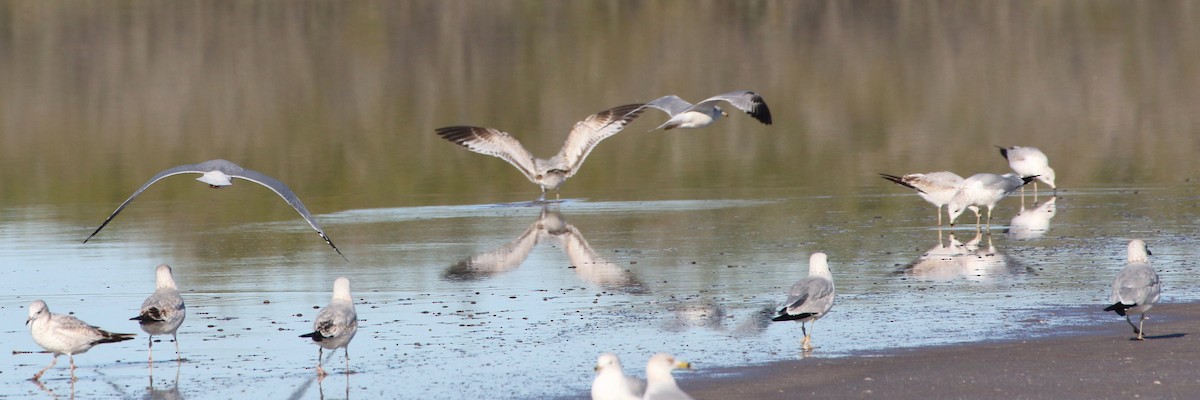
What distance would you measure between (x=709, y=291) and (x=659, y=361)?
629cm

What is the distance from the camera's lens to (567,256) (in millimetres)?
17438

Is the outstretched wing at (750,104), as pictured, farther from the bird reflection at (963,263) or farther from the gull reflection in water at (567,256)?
the bird reflection at (963,263)

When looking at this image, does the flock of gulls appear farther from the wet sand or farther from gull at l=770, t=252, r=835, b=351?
the wet sand

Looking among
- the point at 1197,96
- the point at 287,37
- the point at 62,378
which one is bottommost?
the point at 62,378

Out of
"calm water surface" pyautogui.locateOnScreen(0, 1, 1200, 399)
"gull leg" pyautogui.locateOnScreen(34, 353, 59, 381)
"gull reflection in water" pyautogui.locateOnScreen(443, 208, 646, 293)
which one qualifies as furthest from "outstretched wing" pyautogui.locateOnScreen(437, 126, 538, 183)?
"gull leg" pyautogui.locateOnScreen(34, 353, 59, 381)

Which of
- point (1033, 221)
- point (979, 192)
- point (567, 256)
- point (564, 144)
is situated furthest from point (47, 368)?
point (564, 144)

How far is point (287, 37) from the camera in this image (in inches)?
2557

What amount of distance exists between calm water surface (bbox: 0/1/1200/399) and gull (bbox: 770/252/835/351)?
209mm

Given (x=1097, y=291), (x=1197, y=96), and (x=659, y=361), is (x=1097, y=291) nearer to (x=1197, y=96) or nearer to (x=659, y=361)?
(x=659, y=361)

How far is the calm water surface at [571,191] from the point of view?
12.5 m

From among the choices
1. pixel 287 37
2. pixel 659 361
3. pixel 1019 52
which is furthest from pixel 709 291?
pixel 287 37

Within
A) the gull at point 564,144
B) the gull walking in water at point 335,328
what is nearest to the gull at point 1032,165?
the gull at point 564,144

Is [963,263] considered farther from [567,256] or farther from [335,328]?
[335,328]

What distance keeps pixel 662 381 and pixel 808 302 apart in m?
3.75
